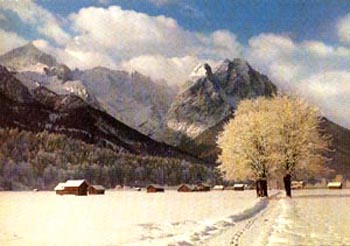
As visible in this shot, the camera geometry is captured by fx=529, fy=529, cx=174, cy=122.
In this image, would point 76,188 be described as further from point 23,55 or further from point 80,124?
point 80,124

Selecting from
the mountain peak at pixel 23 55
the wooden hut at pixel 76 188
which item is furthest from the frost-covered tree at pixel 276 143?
the wooden hut at pixel 76 188

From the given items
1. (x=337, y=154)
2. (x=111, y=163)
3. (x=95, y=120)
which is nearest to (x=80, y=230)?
(x=337, y=154)

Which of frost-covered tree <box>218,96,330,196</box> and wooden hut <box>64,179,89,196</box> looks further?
wooden hut <box>64,179,89,196</box>

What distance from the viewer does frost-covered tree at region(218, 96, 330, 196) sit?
1411 inches

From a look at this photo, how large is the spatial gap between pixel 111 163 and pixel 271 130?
230 feet

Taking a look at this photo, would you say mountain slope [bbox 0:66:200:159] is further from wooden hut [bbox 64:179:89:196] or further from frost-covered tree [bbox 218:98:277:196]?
frost-covered tree [bbox 218:98:277:196]

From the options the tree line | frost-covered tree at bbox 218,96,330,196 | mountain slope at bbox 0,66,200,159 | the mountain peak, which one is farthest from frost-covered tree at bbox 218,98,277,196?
mountain slope at bbox 0,66,200,159

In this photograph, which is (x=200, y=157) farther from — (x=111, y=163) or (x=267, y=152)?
(x=267, y=152)

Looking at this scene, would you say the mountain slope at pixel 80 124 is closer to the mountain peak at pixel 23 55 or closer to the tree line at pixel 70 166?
the mountain peak at pixel 23 55

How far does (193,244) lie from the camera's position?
10562mm

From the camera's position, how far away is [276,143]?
119 feet

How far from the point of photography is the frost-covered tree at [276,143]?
118ft

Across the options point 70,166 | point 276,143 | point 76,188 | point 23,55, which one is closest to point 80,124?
point 70,166

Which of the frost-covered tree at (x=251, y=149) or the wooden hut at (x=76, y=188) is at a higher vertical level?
the frost-covered tree at (x=251, y=149)
